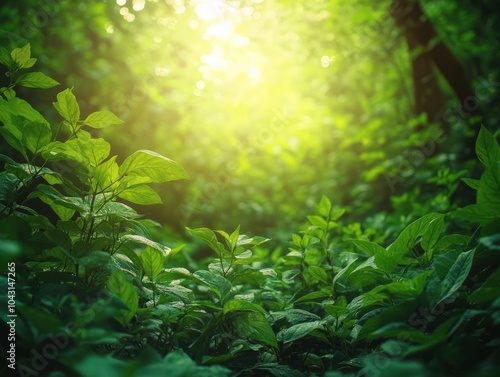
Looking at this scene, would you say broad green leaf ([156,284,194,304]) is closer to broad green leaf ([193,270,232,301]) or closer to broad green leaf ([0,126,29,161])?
broad green leaf ([193,270,232,301])

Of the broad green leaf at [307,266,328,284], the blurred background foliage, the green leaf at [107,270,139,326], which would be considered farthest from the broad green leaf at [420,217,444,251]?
the blurred background foliage

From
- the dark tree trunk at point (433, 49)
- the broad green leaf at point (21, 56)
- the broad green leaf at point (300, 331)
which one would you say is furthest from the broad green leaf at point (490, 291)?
the dark tree trunk at point (433, 49)

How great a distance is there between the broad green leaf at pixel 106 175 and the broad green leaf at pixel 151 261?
0.23 meters

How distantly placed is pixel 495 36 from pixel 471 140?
357cm

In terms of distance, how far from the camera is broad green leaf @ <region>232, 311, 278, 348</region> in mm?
1101

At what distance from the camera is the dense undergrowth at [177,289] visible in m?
0.89

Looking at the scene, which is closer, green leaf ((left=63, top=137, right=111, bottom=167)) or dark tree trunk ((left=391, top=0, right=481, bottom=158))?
green leaf ((left=63, top=137, right=111, bottom=167))

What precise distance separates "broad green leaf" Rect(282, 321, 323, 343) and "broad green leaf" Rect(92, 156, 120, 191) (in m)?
0.71

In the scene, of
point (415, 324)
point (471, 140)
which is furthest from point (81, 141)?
point (471, 140)

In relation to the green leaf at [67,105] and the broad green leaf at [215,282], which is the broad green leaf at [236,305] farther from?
the green leaf at [67,105]

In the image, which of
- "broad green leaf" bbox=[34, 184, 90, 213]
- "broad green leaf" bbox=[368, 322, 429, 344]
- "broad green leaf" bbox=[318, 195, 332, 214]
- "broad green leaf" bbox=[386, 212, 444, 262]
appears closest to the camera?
"broad green leaf" bbox=[368, 322, 429, 344]

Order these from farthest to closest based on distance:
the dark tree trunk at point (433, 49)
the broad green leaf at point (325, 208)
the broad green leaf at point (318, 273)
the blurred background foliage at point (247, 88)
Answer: the blurred background foliage at point (247, 88) < the dark tree trunk at point (433, 49) < the broad green leaf at point (325, 208) < the broad green leaf at point (318, 273)

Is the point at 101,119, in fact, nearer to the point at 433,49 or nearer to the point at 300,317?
the point at 300,317

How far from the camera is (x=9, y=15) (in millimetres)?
4695
